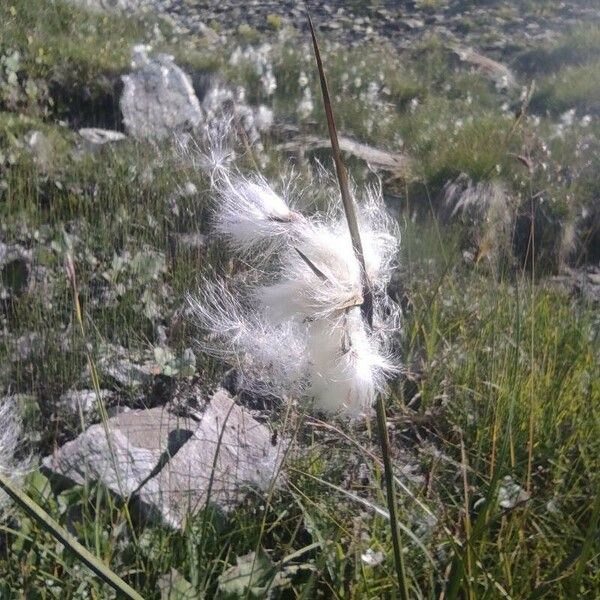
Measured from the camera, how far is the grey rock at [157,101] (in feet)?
17.1

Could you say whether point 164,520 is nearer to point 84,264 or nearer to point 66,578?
point 66,578

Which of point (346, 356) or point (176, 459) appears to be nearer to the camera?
point (346, 356)

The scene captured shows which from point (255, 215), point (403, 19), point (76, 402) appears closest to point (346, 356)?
point (255, 215)

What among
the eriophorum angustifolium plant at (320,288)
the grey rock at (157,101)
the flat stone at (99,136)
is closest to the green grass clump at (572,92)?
the grey rock at (157,101)

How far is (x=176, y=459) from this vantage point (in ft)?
7.11

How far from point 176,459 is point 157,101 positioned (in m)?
3.82

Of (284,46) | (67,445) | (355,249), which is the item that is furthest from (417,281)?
(284,46)

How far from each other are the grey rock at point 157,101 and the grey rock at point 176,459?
9.82 ft

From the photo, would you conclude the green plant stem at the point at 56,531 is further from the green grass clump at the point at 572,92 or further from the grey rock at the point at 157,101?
the green grass clump at the point at 572,92

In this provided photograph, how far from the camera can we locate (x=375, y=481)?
6.30 ft

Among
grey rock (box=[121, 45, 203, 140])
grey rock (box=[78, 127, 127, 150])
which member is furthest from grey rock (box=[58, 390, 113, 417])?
grey rock (box=[121, 45, 203, 140])

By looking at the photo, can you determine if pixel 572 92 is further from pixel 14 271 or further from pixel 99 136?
pixel 14 271

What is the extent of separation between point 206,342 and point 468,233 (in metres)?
1.72

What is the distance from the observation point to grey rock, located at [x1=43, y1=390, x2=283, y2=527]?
203 centimetres
